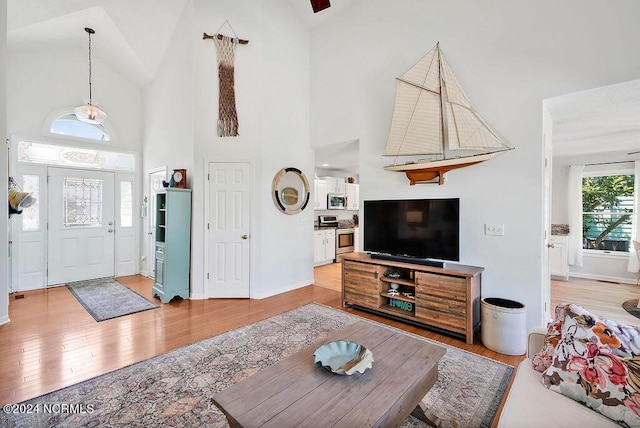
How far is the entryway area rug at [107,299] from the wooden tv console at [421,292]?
8.88ft

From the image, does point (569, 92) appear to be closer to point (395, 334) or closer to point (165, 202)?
point (395, 334)

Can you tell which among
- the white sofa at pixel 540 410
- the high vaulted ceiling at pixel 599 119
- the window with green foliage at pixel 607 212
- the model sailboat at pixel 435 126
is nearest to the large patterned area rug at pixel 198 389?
the white sofa at pixel 540 410

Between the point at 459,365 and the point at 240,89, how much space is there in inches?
168

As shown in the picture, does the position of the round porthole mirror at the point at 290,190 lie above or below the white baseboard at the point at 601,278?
above

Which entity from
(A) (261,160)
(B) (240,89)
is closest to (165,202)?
(A) (261,160)

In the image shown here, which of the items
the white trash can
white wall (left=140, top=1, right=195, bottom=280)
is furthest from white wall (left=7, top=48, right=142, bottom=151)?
the white trash can

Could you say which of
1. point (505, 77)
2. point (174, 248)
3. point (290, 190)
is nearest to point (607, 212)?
point (505, 77)

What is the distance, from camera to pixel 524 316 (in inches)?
100

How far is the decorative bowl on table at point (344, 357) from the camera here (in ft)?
4.79

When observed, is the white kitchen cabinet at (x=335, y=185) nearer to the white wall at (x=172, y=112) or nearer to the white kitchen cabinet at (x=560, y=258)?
the white wall at (x=172, y=112)

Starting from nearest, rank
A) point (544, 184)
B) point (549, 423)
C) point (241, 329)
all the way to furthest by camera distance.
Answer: point (549, 423)
point (544, 184)
point (241, 329)

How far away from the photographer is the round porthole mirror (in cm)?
431

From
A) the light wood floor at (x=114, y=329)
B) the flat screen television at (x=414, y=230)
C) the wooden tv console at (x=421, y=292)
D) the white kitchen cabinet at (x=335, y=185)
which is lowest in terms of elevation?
the light wood floor at (x=114, y=329)

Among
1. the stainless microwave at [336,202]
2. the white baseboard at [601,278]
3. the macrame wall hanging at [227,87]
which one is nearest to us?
the macrame wall hanging at [227,87]
